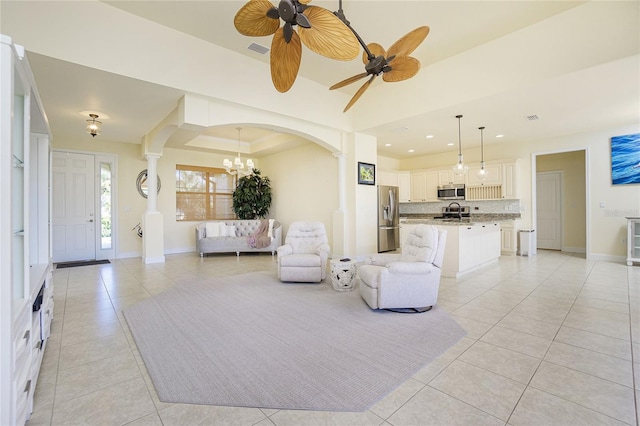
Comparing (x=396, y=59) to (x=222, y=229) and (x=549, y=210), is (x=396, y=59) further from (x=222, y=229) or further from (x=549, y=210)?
(x=549, y=210)

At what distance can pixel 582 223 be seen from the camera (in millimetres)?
7344

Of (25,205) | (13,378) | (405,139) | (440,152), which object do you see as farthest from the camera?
(440,152)

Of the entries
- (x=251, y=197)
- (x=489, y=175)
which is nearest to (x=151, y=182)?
(x=251, y=197)

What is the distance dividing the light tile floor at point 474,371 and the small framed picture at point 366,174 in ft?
10.3

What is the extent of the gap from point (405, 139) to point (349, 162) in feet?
5.33

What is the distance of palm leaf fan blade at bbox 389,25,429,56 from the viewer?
7.99 feet

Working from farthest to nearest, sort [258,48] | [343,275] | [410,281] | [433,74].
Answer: [433,74] → [258,48] → [343,275] → [410,281]

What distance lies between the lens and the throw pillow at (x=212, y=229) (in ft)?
23.7

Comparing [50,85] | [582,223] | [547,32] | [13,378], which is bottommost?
[13,378]

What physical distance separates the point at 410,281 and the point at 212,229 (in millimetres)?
5575

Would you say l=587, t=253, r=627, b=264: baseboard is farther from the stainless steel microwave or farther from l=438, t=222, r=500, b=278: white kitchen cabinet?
the stainless steel microwave

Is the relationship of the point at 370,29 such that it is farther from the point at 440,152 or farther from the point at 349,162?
the point at 440,152

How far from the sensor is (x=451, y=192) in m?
8.02

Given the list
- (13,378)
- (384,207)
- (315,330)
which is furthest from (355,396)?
(384,207)
